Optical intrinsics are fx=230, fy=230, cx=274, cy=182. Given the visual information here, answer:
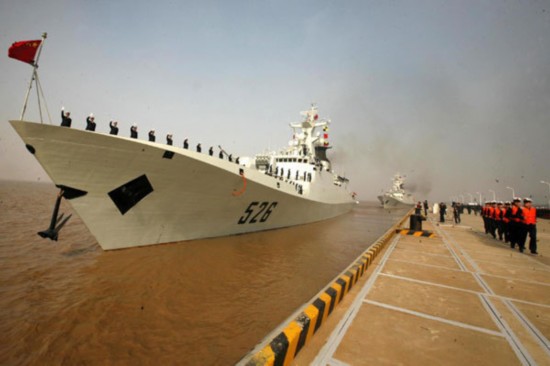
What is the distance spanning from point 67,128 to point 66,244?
503 cm

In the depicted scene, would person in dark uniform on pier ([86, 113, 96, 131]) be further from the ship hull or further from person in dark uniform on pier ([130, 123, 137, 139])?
the ship hull

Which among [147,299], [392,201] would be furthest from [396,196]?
[147,299]

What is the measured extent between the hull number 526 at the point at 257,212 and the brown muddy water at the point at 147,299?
A: 208 cm

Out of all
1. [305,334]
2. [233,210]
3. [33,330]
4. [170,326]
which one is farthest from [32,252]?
[305,334]

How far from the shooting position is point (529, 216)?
6871 mm

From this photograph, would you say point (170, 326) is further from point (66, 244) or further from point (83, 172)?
point (66, 244)

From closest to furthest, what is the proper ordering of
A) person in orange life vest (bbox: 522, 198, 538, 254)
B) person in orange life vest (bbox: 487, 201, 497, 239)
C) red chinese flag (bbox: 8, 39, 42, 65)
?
red chinese flag (bbox: 8, 39, 42, 65) → person in orange life vest (bbox: 522, 198, 538, 254) → person in orange life vest (bbox: 487, 201, 497, 239)

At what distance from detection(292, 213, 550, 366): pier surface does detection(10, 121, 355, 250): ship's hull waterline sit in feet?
17.7

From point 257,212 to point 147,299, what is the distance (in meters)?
6.18

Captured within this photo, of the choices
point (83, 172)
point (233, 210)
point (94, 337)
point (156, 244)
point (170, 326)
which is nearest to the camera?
point (94, 337)

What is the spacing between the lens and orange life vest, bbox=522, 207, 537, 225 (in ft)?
22.2

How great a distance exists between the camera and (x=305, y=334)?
2084 mm

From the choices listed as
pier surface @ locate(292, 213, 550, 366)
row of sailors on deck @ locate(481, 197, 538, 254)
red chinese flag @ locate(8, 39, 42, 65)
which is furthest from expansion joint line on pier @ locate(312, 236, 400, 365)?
red chinese flag @ locate(8, 39, 42, 65)

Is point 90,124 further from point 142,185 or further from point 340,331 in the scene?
point 340,331
